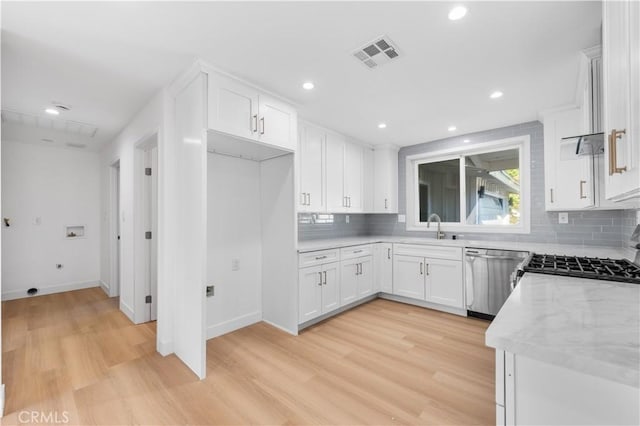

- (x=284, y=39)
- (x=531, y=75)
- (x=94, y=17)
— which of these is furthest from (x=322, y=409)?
(x=531, y=75)

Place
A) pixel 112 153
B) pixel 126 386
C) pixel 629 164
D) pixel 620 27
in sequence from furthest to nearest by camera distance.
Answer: pixel 112 153 < pixel 126 386 < pixel 620 27 < pixel 629 164

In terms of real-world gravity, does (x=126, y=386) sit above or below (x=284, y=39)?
below

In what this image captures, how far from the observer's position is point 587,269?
1.67 m

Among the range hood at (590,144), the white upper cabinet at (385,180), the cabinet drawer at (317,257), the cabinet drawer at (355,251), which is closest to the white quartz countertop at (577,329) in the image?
the range hood at (590,144)

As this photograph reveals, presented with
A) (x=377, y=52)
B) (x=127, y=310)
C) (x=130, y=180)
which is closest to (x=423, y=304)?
(x=377, y=52)

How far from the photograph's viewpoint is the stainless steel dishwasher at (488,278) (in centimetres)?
305

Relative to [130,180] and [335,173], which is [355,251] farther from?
[130,180]

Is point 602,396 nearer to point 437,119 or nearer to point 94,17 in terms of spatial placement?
point 94,17

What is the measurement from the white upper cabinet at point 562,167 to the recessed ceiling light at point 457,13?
6.61 feet

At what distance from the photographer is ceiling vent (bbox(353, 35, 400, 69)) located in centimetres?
193

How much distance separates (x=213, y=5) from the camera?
5.27ft

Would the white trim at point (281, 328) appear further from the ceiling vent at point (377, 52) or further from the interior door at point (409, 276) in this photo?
the ceiling vent at point (377, 52)

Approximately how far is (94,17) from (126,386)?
248 centimetres

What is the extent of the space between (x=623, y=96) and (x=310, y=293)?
2709mm
